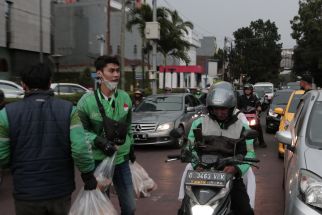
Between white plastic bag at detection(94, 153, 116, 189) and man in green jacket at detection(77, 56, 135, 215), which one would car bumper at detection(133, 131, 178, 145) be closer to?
man in green jacket at detection(77, 56, 135, 215)

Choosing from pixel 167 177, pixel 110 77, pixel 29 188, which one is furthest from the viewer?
pixel 167 177

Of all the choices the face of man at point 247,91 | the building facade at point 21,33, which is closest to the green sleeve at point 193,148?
the face of man at point 247,91

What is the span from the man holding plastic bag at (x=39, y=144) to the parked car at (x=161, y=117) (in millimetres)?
8497

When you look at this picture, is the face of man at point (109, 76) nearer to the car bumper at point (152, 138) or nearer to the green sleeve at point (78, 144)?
the green sleeve at point (78, 144)

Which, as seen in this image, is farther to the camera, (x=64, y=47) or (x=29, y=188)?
(x=64, y=47)

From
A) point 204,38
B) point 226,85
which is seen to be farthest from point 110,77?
point 204,38

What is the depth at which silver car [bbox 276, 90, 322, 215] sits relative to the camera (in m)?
4.00

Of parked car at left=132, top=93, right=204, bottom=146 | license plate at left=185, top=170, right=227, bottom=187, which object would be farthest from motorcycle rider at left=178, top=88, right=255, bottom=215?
parked car at left=132, top=93, right=204, bottom=146

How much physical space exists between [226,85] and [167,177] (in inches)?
208

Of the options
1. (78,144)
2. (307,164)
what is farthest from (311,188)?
Answer: (78,144)

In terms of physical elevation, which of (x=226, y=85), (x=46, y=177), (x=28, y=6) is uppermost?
(x=28, y=6)

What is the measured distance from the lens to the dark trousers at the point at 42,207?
353 centimetres

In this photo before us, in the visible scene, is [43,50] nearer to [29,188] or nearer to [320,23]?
[320,23]

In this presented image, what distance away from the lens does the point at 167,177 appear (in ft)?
30.6
